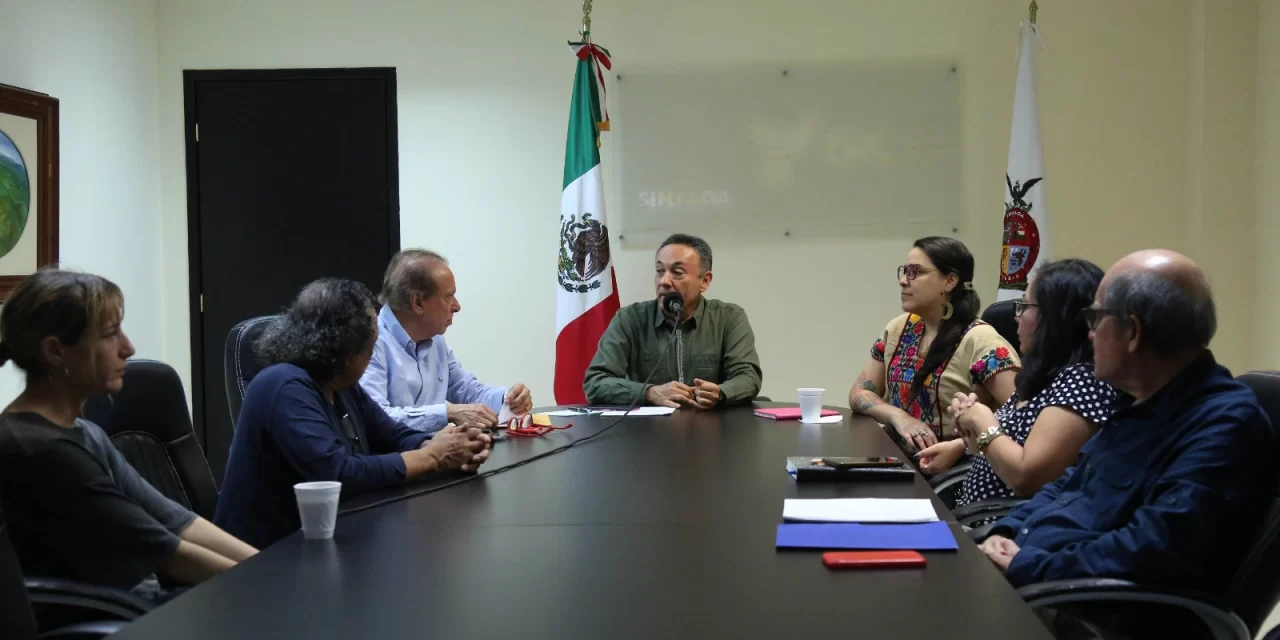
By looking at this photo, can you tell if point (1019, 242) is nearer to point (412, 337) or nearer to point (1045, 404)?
point (1045, 404)

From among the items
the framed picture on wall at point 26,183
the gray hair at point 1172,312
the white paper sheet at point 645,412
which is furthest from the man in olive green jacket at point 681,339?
the framed picture on wall at point 26,183

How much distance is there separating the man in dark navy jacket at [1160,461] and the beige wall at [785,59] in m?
3.09

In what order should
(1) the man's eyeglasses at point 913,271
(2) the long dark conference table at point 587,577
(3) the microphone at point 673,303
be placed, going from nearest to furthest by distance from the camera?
1. (2) the long dark conference table at point 587,577
2. (1) the man's eyeglasses at point 913,271
3. (3) the microphone at point 673,303

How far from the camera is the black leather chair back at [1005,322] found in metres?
3.57

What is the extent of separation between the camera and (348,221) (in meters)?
5.29

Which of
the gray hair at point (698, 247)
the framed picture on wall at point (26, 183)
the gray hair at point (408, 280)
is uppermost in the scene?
the framed picture on wall at point (26, 183)

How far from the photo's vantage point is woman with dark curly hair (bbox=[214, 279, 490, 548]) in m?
2.17

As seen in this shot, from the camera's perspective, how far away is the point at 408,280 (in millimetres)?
3242

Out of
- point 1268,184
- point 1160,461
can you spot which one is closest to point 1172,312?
point 1160,461

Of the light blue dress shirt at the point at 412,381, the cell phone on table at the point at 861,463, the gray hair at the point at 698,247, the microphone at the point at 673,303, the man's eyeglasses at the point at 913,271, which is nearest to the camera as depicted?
the cell phone on table at the point at 861,463

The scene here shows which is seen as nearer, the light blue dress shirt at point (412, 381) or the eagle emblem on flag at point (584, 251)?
the light blue dress shirt at point (412, 381)

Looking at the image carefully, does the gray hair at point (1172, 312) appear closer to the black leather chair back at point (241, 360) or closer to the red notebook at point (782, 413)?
the red notebook at point (782, 413)

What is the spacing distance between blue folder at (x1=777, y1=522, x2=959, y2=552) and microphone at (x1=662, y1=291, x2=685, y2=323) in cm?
205

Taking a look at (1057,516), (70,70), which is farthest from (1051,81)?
(70,70)
